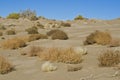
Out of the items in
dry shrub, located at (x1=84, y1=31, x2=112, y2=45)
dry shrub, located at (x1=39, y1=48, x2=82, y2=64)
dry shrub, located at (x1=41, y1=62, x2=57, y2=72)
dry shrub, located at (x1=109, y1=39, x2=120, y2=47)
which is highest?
dry shrub, located at (x1=84, y1=31, x2=112, y2=45)

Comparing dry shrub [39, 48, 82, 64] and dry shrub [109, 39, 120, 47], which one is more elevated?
dry shrub [109, 39, 120, 47]

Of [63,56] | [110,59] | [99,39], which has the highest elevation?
[99,39]

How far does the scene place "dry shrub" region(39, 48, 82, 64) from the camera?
53.4 feet

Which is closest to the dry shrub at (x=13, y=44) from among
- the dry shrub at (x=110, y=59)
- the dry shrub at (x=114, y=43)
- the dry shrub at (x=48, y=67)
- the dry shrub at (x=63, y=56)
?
the dry shrub at (x=114, y=43)

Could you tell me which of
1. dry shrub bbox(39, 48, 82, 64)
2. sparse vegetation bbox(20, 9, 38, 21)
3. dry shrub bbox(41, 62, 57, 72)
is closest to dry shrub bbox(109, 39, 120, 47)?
dry shrub bbox(39, 48, 82, 64)

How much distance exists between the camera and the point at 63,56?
16.7 metres

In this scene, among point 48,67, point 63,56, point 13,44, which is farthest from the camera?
point 13,44

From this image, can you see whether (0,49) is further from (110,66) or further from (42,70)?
(110,66)

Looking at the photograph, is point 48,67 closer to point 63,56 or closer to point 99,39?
point 63,56

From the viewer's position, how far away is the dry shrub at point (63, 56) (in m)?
16.3

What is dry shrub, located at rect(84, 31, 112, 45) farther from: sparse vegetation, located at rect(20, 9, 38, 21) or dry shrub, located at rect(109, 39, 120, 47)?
sparse vegetation, located at rect(20, 9, 38, 21)

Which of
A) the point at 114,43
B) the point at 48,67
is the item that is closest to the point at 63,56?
the point at 48,67

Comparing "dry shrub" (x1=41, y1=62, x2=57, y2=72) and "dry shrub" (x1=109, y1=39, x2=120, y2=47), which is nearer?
"dry shrub" (x1=41, y1=62, x2=57, y2=72)

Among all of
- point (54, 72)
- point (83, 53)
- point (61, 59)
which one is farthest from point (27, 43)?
point (54, 72)
